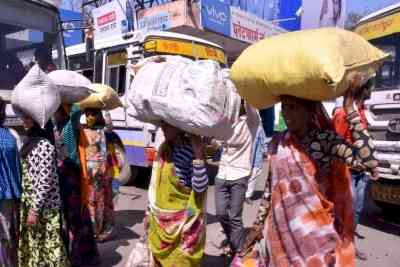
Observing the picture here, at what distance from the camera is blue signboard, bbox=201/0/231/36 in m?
11.6

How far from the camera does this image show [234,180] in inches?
160

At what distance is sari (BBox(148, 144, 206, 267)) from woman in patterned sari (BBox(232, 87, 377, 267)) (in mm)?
625

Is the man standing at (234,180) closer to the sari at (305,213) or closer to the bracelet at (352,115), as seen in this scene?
the sari at (305,213)

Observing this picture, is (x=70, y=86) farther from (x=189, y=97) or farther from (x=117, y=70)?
(x=117, y=70)

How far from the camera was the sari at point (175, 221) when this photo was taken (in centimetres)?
285

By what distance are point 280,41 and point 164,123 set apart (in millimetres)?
1044

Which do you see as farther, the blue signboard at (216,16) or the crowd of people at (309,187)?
the blue signboard at (216,16)

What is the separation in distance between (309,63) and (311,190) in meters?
0.60

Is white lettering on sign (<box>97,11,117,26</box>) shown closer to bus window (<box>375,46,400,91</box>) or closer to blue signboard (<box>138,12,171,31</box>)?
blue signboard (<box>138,12,171,31</box>)

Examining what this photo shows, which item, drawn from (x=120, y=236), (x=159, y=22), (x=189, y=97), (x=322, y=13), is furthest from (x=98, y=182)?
(x=322, y=13)

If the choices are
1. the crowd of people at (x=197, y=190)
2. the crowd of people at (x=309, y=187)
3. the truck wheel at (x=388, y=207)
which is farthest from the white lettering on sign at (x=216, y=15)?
the crowd of people at (x=309, y=187)

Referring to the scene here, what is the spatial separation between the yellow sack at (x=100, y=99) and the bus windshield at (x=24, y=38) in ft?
4.09

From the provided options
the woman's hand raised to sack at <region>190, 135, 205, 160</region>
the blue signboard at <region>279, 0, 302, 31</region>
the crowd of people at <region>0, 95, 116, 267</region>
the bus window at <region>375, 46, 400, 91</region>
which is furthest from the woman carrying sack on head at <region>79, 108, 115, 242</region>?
the blue signboard at <region>279, 0, 302, 31</region>

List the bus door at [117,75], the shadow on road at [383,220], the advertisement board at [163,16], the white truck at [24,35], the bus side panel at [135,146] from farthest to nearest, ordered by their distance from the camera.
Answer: the advertisement board at [163,16]
the bus door at [117,75]
the bus side panel at [135,146]
the shadow on road at [383,220]
the white truck at [24,35]
